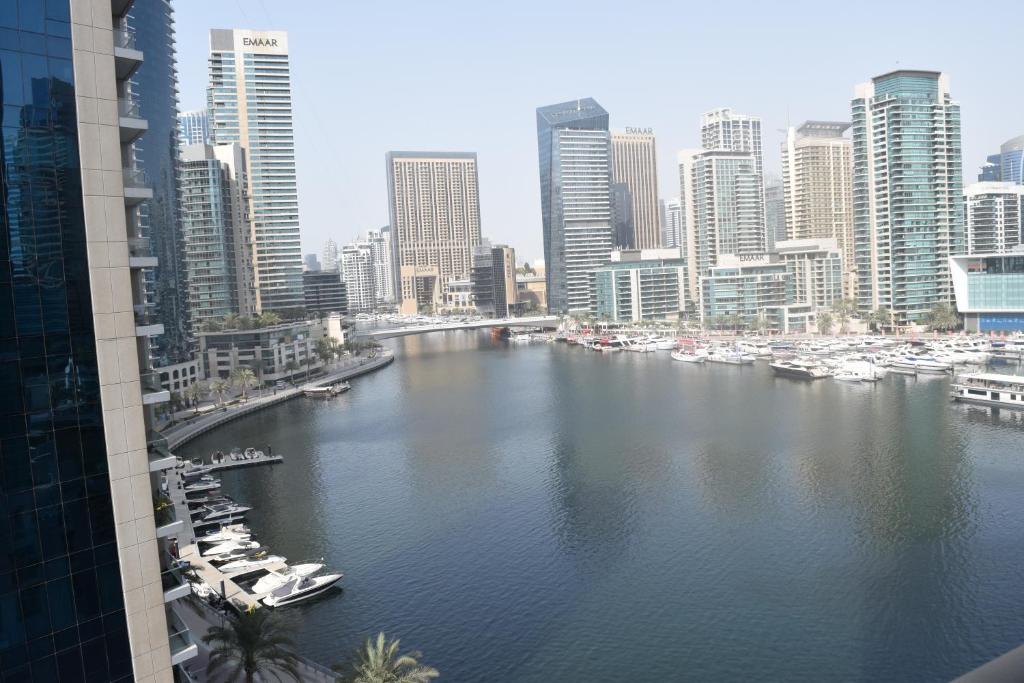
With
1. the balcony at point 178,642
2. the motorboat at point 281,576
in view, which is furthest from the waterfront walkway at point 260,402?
the balcony at point 178,642

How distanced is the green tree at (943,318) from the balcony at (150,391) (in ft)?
181

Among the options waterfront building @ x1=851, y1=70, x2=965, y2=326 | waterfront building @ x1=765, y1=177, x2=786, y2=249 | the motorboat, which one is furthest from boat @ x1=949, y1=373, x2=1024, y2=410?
waterfront building @ x1=765, y1=177, x2=786, y2=249

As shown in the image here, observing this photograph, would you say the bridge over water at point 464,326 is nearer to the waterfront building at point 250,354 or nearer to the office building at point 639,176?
the waterfront building at point 250,354

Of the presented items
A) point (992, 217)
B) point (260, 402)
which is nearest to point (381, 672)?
point (260, 402)

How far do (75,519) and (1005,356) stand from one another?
45.7m

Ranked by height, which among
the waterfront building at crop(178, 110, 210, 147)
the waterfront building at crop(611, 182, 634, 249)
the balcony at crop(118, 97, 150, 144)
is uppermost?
the waterfront building at crop(178, 110, 210, 147)

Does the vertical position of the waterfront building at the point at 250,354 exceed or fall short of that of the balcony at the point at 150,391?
it falls short

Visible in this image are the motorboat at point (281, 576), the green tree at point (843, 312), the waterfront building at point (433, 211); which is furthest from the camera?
the waterfront building at point (433, 211)

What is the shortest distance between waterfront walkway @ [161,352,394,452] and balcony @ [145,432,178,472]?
588 inches

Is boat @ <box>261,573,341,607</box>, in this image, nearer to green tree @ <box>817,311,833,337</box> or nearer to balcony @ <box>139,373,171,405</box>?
balcony @ <box>139,373,171,405</box>

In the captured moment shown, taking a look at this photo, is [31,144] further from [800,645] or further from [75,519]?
[800,645]

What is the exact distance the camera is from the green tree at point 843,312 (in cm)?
6150

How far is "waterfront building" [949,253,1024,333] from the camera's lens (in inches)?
2007

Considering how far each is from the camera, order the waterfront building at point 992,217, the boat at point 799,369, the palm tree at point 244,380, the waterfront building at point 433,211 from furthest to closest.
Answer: the waterfront building at point 433,211 < the waterfront building at point 992,217 < the palm tree at point 244,380 < the boat at point 799,369
